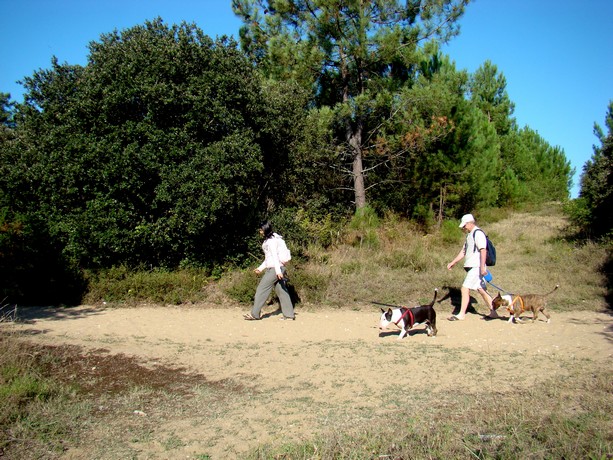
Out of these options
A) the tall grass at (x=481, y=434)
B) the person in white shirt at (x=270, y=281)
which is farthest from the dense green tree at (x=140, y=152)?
the tall grass at (x=481, y=434)

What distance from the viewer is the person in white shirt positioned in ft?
33.1

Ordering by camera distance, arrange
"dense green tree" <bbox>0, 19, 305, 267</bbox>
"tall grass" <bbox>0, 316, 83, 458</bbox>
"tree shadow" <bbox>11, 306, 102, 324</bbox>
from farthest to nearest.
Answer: "dense green tree" <bbox>0, 19, 305, 267</bbox> < "tree shadow" <bbox>11, 306, 102, 324</bbox> < "tall grass" <bbox>0, 316, 83, 458</bbox>

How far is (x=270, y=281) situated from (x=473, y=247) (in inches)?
148

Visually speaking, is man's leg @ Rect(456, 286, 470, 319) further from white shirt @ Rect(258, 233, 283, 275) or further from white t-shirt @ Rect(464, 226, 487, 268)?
white shirt @ Rect(258, 233, 283, 275)

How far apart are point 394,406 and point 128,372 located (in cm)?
354

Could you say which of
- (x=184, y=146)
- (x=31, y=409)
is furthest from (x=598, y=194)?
(x=31, y=409)

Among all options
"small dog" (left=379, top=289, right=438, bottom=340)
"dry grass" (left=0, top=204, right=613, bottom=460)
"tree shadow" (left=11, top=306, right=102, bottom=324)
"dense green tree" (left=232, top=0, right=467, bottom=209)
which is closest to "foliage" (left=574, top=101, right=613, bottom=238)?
"dense green tree" (left=232, top=0, right=467, bottom=209)

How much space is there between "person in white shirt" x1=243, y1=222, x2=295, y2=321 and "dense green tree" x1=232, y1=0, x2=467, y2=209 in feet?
28.8

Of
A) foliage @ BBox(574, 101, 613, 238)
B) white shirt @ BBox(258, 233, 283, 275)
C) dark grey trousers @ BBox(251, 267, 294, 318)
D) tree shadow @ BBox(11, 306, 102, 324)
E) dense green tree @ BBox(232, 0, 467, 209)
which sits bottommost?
tree shadow @ BBox(11, 306, 102, 324)

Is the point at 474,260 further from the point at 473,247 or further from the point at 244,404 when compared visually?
the point at 244,404

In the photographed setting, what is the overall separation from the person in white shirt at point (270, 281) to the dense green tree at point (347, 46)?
8.79m

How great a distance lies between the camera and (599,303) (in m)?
11.0

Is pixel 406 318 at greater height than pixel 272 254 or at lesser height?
lesser

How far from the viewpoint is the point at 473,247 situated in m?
9.73
